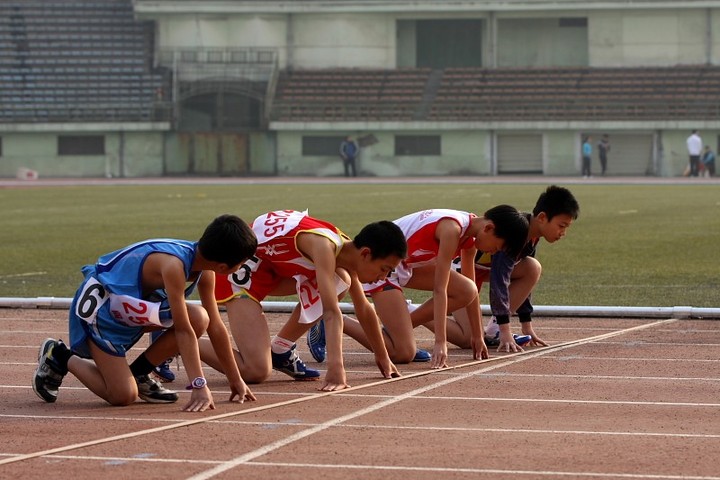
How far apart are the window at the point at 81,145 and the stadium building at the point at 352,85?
55mm

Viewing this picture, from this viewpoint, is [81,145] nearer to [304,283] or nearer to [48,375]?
[304,283]

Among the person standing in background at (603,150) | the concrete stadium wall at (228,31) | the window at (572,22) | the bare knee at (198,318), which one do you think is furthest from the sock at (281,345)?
the window at (572,22)

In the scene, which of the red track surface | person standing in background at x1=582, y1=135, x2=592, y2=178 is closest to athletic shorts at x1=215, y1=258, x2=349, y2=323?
the red track surface

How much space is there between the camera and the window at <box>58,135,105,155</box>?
5419 centimetres

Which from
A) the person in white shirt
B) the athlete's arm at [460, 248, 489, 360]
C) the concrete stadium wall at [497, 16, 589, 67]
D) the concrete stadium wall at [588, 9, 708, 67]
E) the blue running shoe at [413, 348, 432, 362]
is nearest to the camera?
the athlete's arm at [460, 248, 489, 360]

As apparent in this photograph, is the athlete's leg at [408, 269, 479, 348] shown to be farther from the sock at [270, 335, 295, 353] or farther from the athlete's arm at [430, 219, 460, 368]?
the sock at [270, 335, 295, 353]

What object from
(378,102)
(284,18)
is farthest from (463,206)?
(284,18)

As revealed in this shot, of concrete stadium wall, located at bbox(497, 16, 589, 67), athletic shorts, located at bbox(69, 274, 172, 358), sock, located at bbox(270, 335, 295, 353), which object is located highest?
concrete stadium wall, located at bbox(497, 16, 589, 67)

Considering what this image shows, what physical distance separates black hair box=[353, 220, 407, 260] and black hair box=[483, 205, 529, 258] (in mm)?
1165

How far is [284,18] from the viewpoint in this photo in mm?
57844

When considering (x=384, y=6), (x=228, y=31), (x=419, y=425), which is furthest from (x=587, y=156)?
(x=419, y=425)

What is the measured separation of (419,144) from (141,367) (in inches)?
1845

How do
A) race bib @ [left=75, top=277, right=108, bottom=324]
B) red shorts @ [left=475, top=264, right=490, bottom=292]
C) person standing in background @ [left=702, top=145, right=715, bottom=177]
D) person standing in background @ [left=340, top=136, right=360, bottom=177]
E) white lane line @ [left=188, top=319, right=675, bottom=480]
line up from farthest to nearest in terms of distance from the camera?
1. person standing in background @ [left=340, top=136, right=360, bottom=177]
2. person standing in background @ [left=702, top=145, right=715, bottom=177]
3. red shorts @ [left=475, top=264, right=490, bottom=292]
4. race bib @ [left=75, top=277, right=108, bottom=324]
5. white lane line @ [left=188, top=319, right=675, bottom=480]

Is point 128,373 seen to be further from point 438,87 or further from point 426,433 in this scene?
point 438,87
